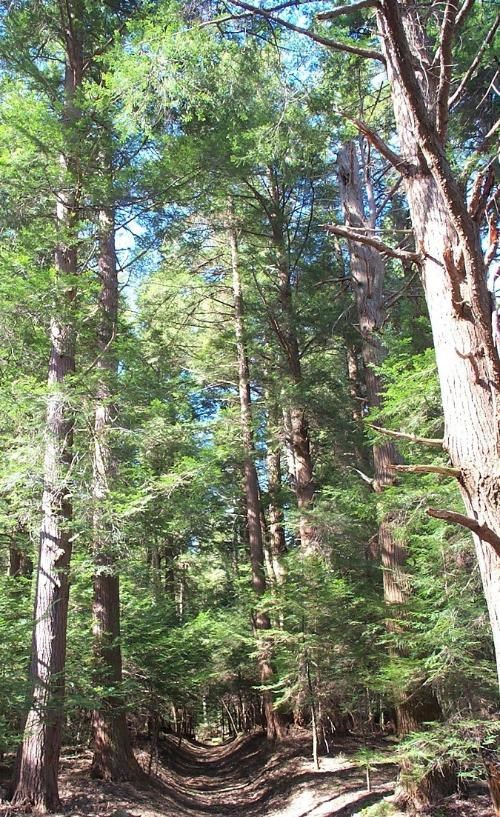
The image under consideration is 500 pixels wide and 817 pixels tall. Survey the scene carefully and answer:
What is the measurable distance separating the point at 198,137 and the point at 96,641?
7.78 m

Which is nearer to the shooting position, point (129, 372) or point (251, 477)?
point (129, 372)

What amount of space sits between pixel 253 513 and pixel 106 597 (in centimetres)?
529

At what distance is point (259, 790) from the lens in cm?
1041

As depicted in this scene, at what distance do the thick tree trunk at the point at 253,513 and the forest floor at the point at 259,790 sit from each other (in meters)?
0.83

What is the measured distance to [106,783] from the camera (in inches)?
328

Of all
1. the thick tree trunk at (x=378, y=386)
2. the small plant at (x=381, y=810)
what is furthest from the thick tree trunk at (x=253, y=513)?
the small plant at (x=381, y=810)

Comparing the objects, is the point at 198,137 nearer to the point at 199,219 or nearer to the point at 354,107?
the point at 354,107

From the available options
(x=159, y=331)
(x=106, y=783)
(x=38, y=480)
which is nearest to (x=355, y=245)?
(x=38, y=480)

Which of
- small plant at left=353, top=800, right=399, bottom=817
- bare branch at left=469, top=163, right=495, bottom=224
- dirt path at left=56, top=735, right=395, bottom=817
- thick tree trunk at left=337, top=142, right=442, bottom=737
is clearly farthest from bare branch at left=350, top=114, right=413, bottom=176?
dirt path at left=56, top=735, right=395, bottom=817

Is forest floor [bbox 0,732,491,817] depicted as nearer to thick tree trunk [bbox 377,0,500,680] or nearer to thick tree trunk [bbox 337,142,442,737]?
thick tree trunk [bbox 337,142,442,737]

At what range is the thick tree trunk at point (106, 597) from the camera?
7637 millimetres

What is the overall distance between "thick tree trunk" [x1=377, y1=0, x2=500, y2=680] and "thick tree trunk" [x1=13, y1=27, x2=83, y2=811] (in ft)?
16.7

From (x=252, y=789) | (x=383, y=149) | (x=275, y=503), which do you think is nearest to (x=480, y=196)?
(x=383, y=149)

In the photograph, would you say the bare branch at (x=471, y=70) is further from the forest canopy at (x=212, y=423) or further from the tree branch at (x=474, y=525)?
the tree branch at (x=474, y=525)
